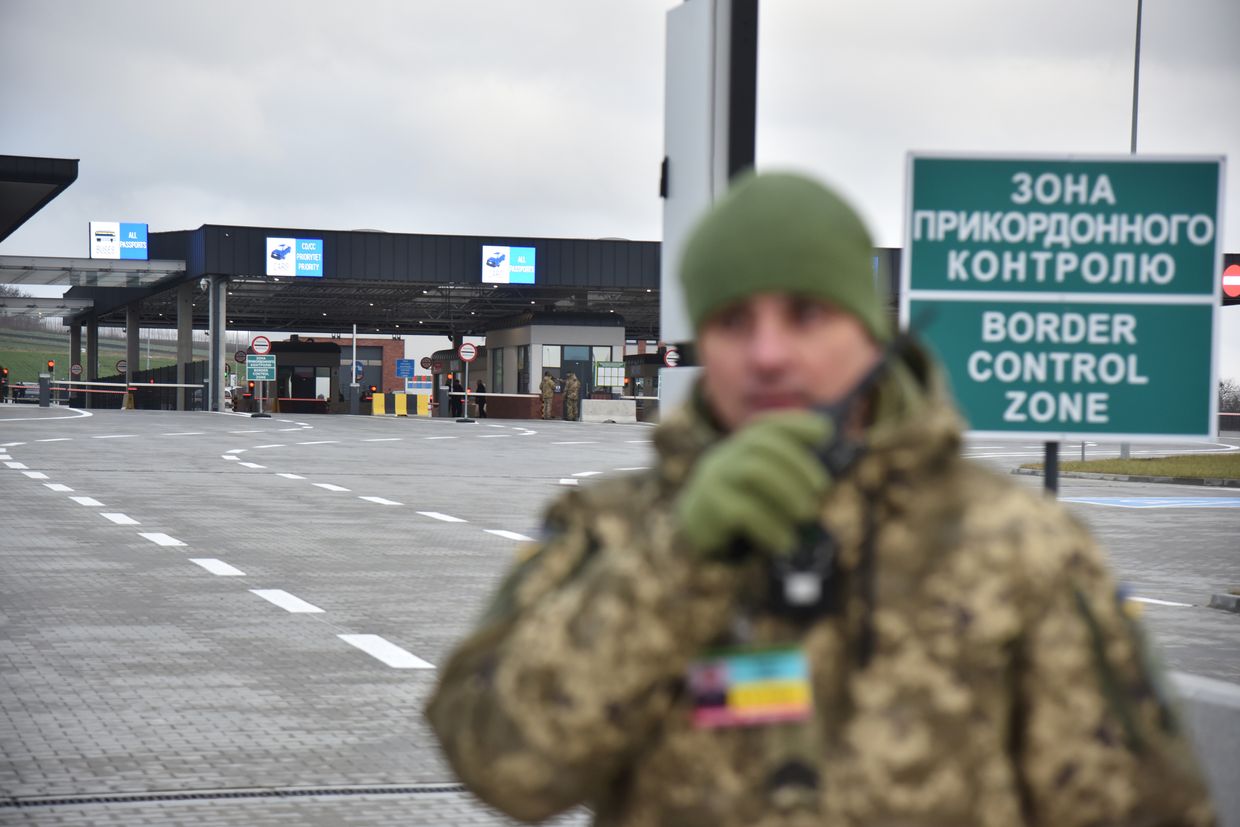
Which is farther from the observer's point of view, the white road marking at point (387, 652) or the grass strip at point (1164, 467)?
the grass strip at point (1164, 467)

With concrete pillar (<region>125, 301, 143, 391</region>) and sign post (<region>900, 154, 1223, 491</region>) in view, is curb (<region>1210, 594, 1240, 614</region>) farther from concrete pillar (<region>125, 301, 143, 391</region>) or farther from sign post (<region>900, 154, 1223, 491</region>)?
concrete pillar (<region>125, 301, 143, 391</region>)

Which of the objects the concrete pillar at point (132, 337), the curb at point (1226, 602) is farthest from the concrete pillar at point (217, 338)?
the curb at point (1226, 602)

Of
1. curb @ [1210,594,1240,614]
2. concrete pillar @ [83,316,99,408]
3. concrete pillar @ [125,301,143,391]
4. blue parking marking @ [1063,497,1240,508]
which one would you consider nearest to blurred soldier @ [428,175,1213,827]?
curb @ [1210,594,1240,614]

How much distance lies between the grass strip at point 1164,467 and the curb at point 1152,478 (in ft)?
0.21

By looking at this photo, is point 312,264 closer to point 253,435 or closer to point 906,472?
point 253,435

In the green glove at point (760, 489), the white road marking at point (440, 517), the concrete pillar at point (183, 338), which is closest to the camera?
the green glove at point (760, 489)

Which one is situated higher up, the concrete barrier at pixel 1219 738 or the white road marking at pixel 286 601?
the concrete barrier at pixel 1219 738

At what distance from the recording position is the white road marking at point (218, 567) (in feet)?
36.1

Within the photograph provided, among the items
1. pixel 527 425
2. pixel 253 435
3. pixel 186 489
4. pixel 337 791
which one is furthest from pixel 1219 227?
pixel 527 425

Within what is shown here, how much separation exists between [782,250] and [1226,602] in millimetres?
9977

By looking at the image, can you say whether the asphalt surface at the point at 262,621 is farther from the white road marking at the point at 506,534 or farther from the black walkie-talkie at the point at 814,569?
the black walkie-talkie at the point at 814,569

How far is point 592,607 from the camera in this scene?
1604 millimetres

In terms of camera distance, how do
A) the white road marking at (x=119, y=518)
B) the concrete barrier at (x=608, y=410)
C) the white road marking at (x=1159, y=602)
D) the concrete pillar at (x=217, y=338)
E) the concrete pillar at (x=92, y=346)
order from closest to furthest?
1. the white road marking at (x=1159, y=602)
2. the white road marking at (x=119, y=518)
3. the concrete pillar at (x=217, y=338)
4. the concrete barrier at (x=608, y=410)
5. the concrete pillar at (x=92, y=346)

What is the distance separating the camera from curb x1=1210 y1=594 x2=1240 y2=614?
417 inches
